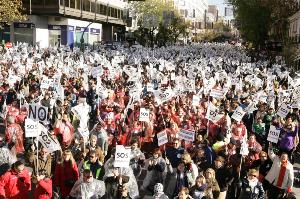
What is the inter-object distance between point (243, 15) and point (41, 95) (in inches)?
1680

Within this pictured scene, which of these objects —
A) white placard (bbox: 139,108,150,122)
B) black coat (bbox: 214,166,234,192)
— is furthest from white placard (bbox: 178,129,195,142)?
white placard (bbox: 139,108,150,122)

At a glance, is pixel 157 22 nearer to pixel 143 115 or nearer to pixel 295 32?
pixel 295 32

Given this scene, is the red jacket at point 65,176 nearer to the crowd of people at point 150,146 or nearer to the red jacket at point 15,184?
the crowd of people at point 150,146

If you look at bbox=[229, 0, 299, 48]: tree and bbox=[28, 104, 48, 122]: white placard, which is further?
bbox=[229, 0, 299, 48]: tree

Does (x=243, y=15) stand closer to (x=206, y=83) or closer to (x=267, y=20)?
(x=267, y=20)

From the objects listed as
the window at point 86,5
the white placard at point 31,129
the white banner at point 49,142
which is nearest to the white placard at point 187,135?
the white banner at point 49,142

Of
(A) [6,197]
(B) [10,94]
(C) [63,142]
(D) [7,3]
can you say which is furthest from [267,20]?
(A) [6,197]

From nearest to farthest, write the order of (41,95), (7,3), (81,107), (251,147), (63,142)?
(251,147), (63,142), (81,107), (41,95), (7,3)

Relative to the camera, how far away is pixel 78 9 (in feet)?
209

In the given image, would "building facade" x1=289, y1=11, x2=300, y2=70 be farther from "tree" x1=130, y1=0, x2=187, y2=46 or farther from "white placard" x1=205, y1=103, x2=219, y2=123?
"white placard" x1=205, y1=103, x2=219, y2=123

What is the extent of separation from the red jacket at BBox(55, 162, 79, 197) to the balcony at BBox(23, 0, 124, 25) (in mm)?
48620

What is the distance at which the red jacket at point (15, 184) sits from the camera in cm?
847

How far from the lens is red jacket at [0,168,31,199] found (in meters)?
8.47

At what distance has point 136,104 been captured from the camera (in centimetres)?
1498
